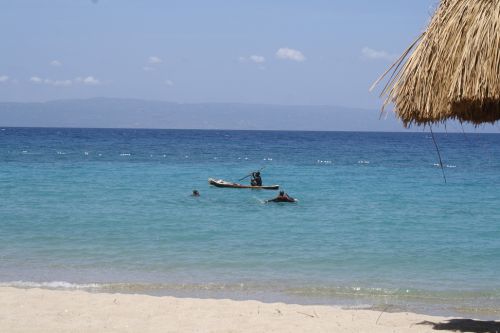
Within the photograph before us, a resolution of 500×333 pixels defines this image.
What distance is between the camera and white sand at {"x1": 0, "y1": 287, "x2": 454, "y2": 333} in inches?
301

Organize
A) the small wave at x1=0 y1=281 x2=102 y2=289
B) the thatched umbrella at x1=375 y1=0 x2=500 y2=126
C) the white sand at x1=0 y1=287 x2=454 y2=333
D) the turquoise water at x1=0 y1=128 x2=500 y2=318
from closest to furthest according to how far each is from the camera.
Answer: the thatched umbrella at x1=375 y1=0 x2=500 y2=126, the white sand at x1=0 y1=287 x2=454 y2=333, the small wave at x1=0 y1=281 x2=102 y2=289, the turquoise water at x1=0 y1=128 x2=500 y2=318

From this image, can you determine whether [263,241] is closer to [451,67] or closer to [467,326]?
[467,326]

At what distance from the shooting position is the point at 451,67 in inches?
240

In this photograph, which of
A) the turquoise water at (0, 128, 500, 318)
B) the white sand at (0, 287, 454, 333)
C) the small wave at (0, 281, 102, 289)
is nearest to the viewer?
the white sand at (0, 287, 454, 333)

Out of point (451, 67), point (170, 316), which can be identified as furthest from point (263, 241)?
point (451, 67)

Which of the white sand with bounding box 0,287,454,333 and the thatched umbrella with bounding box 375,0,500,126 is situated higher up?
the thatched umbrella with bounding box 375,0,500,126

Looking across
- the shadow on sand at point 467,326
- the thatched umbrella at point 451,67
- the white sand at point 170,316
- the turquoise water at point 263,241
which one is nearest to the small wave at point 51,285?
the turquoise water at point 263,241

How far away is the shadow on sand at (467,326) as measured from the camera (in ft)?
25.2

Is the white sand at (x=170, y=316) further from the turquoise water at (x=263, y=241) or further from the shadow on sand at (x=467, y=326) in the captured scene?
the turquoise water at (x=263, y=241)

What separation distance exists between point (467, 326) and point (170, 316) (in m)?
3.31

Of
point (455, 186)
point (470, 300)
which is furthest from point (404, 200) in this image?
point (470, 300)

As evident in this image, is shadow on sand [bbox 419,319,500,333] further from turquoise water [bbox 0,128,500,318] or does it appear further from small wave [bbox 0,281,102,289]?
small wave [bbox 0,281,102,289]

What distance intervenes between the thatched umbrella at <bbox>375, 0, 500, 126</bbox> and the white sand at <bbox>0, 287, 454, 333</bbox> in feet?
8.69

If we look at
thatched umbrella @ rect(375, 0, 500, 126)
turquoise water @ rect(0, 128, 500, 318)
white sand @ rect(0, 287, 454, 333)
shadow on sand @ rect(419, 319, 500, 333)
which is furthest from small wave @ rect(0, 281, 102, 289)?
thatched umbrella @ rect(375, 0, 500, 126)
